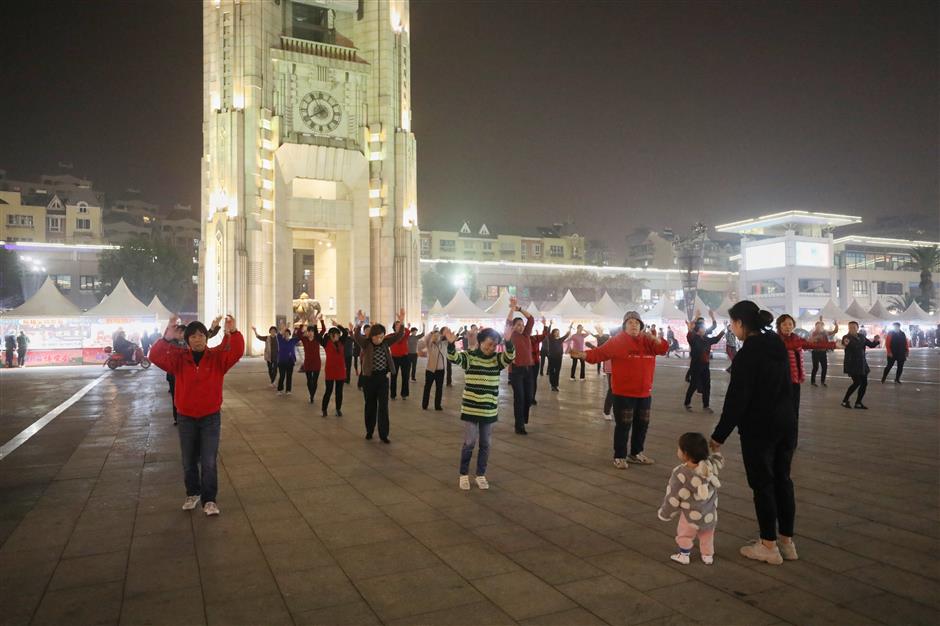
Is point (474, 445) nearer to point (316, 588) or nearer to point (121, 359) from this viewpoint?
point (316, 588)

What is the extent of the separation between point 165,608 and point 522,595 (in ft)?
7.07

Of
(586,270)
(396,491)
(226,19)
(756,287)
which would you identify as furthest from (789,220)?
(396,491)

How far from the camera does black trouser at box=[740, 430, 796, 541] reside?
4496 millimetres

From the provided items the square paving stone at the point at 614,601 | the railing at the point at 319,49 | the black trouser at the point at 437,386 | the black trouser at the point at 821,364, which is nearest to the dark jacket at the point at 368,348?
the black trouser at the point at 437,386

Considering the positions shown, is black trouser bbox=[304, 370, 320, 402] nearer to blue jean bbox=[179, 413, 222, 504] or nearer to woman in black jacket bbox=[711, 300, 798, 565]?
blue jean bbox=[179, 413, 222, 504]

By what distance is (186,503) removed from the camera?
589 centimetres

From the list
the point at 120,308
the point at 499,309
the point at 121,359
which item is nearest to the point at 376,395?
the point at 121,359

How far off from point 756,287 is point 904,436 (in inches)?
2482

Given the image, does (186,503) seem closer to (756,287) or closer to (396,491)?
(396,491)

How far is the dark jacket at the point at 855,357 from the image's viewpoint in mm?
12898

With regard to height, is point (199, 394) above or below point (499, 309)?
below

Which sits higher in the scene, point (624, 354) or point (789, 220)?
point (789, 220)

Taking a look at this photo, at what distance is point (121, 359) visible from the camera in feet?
84.5

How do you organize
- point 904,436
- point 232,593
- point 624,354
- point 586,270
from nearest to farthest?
1. point 232,593
2. point 624,354
3. point 904,436
4. point 586,270
